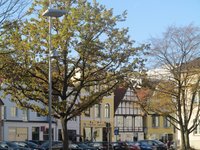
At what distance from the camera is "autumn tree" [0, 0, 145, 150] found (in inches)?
1230

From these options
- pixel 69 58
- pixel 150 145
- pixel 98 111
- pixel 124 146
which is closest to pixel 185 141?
pixel 124 146

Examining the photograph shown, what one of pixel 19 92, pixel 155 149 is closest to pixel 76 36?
pixel 19 92

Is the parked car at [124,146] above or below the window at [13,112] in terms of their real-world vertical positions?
below

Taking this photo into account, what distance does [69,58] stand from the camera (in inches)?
1253

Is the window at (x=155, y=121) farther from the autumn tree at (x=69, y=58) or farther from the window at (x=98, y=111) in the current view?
the autumn tree at (x=69, y=58)

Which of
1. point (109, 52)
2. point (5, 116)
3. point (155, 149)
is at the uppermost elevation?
point (109, 52)

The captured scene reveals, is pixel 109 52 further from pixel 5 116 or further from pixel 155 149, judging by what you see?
pixel 5 116

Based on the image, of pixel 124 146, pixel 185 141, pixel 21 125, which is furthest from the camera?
pixel 21 125

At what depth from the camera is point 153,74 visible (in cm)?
4600

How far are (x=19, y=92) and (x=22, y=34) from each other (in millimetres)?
4192

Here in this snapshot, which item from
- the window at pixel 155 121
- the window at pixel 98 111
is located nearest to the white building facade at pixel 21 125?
the window at pixel 98 111

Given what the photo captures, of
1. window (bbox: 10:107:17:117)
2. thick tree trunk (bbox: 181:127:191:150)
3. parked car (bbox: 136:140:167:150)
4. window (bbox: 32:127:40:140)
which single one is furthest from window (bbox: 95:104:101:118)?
thick tree trunk (bbox: 181:127:191:150)

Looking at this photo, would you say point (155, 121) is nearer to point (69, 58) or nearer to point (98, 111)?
point (98, 111)

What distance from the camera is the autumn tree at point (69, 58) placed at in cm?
3123
